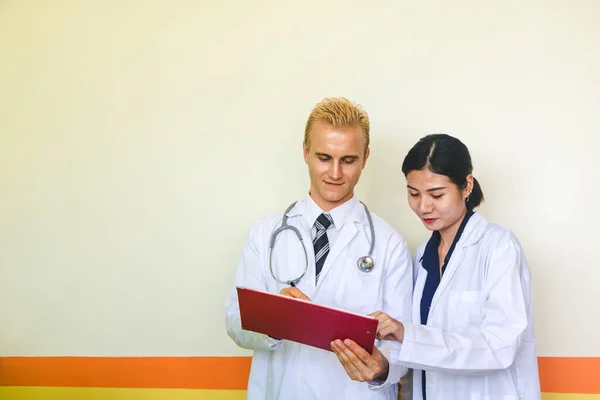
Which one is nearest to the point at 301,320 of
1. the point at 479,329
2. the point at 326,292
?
the point at 326,292

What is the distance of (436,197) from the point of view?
1.59 metres

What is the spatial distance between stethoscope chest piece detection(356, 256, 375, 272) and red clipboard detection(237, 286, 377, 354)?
1.06 feet

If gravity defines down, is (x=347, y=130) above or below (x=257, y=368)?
above

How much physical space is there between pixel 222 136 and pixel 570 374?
1543 millimetres

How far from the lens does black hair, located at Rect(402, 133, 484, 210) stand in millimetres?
1561

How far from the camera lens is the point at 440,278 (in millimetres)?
1662

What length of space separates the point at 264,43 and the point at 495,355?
1464 mm

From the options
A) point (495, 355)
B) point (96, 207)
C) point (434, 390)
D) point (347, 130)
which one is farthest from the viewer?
point (96, 207)

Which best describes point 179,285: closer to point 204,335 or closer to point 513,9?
point 204,335

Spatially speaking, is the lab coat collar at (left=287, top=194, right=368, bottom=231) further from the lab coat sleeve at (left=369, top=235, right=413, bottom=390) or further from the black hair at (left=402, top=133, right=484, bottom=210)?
the black hair at (left=402, top=133, right=484, bottom=210)

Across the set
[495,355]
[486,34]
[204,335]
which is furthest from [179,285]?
[486,34]

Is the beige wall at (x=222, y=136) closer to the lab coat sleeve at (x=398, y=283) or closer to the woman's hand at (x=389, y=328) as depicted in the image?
the lab coat sleeve at (x=398, y=283)

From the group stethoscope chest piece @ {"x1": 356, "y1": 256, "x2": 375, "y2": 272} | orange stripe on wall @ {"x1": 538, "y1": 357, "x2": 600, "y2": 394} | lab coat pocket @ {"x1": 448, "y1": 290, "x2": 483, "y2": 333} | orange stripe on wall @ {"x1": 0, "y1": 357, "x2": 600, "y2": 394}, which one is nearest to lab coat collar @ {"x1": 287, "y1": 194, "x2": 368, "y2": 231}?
stethoscope chest piece @ {"x1": 356, "y1": 256, "x2": 375, "y2": 272}

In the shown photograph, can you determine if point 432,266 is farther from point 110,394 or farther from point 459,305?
point 110,394
